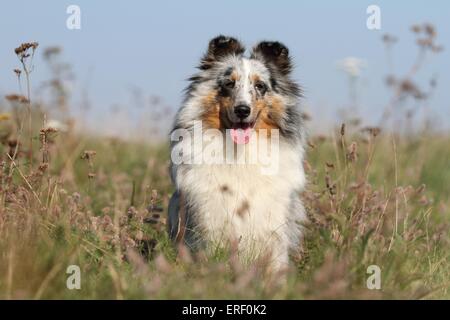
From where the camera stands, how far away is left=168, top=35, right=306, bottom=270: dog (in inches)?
230

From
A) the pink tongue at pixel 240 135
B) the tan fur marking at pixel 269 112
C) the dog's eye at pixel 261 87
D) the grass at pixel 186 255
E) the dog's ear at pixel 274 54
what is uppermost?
the dog's ear at pixel 274 54

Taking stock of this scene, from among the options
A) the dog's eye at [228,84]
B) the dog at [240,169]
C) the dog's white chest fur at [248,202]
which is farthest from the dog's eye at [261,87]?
the dog's white chest fur at [248,202]

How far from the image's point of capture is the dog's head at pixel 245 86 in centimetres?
605

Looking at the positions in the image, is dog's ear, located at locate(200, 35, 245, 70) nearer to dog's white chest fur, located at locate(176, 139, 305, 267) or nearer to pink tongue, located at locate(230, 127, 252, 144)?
pink tongue, located at locate(230, 127, 252, 144)

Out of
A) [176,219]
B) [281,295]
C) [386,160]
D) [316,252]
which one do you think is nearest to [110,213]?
[176,219]

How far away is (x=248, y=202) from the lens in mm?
5887

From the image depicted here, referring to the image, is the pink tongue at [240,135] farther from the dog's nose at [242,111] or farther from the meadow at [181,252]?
the meadow at [181,252]

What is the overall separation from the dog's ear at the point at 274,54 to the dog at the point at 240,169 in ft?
0.48

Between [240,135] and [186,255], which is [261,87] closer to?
[240,135]

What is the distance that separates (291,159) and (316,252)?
1.06 m

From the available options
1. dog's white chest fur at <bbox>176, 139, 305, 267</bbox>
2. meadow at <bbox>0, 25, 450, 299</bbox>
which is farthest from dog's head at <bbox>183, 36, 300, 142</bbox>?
meadow at <bbox>0, 25, 450, 299</bbox>

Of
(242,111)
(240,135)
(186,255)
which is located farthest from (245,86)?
(186,255)

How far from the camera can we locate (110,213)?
7.86 meters
